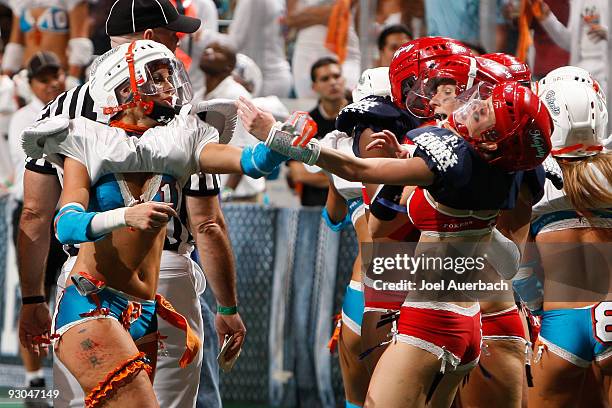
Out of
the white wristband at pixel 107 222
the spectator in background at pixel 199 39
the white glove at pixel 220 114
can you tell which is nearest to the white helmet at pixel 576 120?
the white glove at pixel 220 114

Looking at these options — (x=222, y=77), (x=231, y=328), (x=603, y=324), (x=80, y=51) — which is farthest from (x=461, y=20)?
(x=80, y=51)

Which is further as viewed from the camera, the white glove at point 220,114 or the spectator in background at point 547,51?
the spectator in background at point 547,51

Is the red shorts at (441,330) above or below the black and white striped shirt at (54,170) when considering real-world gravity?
below

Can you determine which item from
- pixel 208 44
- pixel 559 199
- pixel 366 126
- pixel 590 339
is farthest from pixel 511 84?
pixel 208 44

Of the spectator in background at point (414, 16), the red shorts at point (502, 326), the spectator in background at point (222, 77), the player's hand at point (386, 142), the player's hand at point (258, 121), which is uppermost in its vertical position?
the spectator in background at point (414, 16)

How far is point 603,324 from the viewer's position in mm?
5496

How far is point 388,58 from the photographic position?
855cm

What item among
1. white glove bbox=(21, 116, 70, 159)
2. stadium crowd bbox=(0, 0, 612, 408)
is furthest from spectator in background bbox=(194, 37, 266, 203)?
white glove bbox=(21, 116, 70, 159)

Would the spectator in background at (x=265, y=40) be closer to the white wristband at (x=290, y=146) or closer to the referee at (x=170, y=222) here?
the referee at (x=170, y=222)

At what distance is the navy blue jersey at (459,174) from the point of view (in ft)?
14.0

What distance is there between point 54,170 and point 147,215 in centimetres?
110

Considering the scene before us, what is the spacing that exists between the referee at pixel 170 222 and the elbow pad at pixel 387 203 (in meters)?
0.76

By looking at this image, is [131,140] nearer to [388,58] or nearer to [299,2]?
[388,58]

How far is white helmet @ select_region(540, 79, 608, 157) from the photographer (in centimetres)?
550
